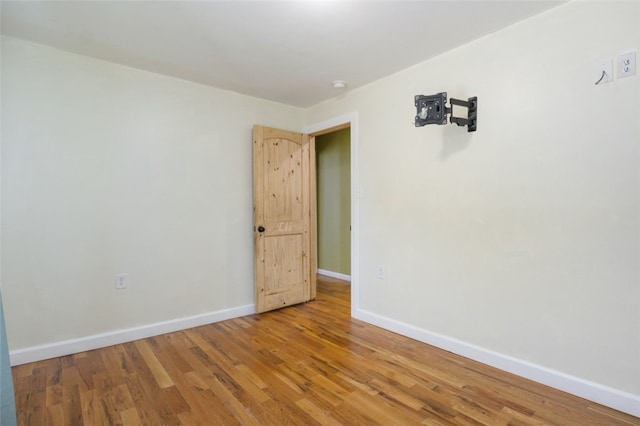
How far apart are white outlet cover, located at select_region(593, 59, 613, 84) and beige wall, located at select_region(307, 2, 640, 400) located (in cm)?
3

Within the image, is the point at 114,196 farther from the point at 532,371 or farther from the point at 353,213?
the point at 532,371

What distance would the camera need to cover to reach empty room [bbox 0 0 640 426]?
188 cm

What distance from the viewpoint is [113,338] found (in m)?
2.76

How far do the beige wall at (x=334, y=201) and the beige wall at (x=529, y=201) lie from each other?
2070mm

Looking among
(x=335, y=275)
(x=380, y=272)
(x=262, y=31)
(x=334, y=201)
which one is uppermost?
(x=262, y=31)

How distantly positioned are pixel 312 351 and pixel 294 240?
149 centimetres

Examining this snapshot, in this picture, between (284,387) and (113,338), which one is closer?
(284,387)

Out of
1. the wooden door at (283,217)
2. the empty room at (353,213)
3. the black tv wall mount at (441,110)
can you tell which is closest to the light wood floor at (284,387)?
the empty room at (353,213)

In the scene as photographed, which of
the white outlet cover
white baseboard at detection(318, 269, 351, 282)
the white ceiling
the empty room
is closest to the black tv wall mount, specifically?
the empty room

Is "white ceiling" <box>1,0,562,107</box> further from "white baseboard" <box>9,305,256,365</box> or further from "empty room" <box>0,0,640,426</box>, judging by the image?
"white baseboard" <box>9,305,256,365</box>

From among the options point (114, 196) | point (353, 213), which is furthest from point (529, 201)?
point (114, 196)

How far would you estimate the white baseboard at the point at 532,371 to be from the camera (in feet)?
5.97

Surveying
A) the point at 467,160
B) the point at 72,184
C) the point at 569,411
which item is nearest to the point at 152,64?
the point at 72,184

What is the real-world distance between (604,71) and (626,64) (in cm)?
9
